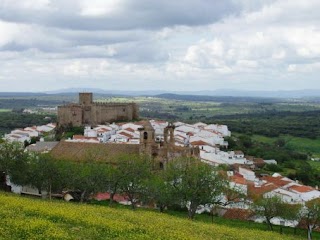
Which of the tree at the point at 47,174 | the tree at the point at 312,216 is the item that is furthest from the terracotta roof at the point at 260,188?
the tree at the point at 47,174

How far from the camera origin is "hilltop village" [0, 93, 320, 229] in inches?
2906

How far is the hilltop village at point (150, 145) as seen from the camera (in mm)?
73812

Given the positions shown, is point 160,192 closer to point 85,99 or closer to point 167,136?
point 167,136

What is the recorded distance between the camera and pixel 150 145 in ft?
242

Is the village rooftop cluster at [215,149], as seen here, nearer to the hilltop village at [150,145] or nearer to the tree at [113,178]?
the hilltop village at [150,145]

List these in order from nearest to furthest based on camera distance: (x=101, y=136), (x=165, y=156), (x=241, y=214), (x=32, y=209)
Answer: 1. (x=32, y=209)
2. (x=241, y=214)
3. (x=165, y=156)
4. (x=101, y=136)

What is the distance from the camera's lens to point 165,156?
242 feet

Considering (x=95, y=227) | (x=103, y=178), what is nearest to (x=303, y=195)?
(x=103, y=178)

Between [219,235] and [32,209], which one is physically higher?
[32,209]

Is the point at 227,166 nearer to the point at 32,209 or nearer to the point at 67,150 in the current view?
the point at 67,150

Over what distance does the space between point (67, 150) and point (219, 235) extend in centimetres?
4698

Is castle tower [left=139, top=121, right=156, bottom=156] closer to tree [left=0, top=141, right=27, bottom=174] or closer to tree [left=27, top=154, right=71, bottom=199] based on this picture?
tree [left=27, top=154, right=71, bottom=199]

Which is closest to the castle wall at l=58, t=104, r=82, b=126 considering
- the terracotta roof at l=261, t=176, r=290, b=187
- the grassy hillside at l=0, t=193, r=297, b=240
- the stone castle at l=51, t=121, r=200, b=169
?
the stone castle at l=51, t=121, r=200, b=169

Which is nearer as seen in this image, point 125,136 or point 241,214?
point 241,214
